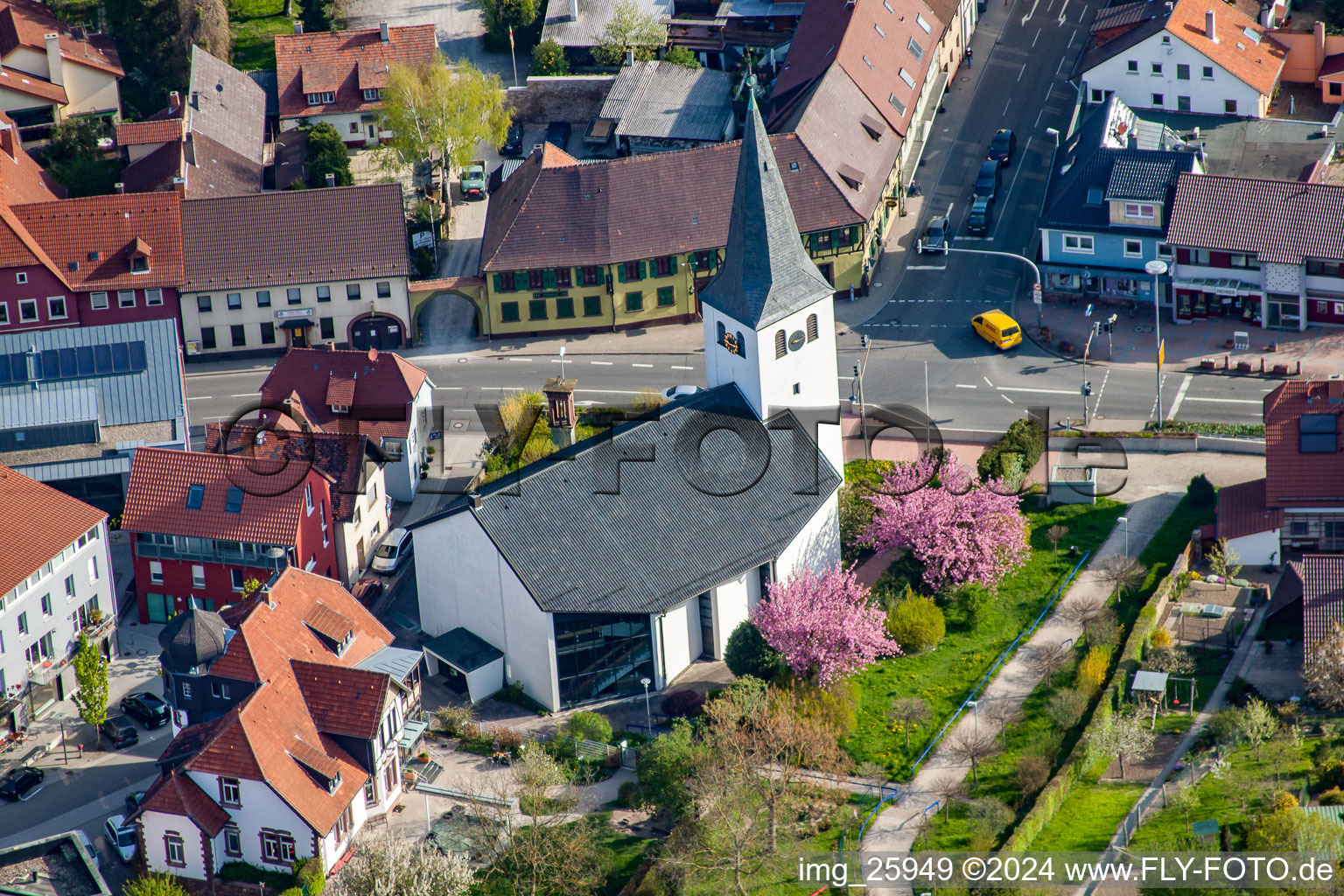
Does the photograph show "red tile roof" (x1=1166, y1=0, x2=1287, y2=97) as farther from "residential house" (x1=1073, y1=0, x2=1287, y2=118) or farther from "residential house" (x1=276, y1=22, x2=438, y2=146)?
"residential house" (x1=276, y1=22, x2=438, y2=146)

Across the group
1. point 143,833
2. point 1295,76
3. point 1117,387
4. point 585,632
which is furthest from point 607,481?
point 1295,76

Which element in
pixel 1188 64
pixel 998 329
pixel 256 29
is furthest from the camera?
pixel 256 29

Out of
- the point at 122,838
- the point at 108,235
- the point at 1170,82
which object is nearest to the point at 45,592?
the point at 122,838

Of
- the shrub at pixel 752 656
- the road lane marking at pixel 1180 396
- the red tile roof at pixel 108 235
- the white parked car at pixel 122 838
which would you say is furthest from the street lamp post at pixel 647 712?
the red tile roof at pixel 108 235

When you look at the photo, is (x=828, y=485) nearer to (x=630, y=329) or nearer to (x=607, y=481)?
(x=607, y=481)

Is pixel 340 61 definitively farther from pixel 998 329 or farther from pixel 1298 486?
pixel 1298 486

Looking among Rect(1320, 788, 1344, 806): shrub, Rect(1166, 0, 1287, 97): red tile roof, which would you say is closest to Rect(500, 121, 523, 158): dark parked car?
Rect(1166, 0, 1287, 97): red tile roof
